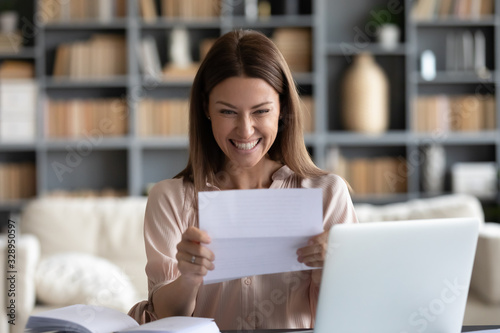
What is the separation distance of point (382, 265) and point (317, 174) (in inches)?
21.2

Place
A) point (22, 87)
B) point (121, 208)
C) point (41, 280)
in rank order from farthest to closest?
point (22, 87) → point (121, 208) → point (41, 280)

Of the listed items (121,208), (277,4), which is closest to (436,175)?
(277,4)

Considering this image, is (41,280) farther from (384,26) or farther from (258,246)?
(384,26)

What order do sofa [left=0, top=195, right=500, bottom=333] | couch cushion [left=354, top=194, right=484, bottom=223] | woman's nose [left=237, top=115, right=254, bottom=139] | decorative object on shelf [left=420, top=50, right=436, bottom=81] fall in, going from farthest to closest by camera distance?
decorative object on shelf [left=420, top=50, right=436, bottom=81] → couch cushion [left=354, top=194, right=484, bottom=223] → sofa [left=0, top=195, right=500, bottom=333] → woman's nose [left=237, top=115, right=254, bottom=139]

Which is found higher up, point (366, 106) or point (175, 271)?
point (366, 106)

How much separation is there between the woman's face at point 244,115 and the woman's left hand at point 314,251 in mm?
349

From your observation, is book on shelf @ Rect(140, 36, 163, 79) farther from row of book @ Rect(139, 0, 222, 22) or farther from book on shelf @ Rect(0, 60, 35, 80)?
book on shelf @ Rect(0, 60, 35, 80)

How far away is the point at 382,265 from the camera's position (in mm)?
976

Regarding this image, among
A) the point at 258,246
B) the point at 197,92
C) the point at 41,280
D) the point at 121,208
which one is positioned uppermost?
the point at 197,92

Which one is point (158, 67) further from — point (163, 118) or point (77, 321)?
point (77, 321)

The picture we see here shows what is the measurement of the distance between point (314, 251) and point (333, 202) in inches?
15.8

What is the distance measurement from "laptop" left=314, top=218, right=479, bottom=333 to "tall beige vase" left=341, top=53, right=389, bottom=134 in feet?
11.1

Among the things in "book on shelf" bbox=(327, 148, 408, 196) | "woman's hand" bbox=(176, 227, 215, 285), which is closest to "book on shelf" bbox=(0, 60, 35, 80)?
"book on shelf" bbox=(327, 148, 408, 196)

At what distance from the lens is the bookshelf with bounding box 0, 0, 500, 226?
4293 mm
